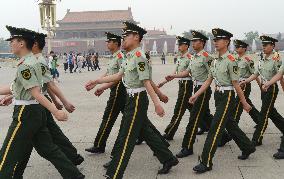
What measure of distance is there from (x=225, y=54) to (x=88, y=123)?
145 inches

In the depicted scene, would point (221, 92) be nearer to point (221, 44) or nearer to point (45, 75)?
point (221, 44)

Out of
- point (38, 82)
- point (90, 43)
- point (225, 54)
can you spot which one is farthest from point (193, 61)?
point (90, 43)

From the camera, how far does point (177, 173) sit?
14.6 feet

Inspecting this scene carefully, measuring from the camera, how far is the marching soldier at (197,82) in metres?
5.06

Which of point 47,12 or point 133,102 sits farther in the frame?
point 47,12

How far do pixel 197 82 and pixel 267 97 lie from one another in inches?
39.6

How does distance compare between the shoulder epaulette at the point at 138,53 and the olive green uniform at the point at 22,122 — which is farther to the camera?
the shoulder epaulette at the point at 138,53

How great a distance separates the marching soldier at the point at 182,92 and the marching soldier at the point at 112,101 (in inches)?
30.9

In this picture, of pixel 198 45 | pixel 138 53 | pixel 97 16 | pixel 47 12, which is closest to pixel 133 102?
pixel 138 53

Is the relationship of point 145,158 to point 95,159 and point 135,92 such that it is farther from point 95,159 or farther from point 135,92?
point 135,92

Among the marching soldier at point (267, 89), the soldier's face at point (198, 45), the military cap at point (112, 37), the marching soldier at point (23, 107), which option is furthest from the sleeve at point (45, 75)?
the marching soldier at point (267, 89)

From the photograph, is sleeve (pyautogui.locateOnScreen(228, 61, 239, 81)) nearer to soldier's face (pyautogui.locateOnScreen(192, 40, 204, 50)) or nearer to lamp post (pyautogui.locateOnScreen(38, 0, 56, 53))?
soldier's face (pyautogui.locateOnScreen(192, 40, 204, 50))

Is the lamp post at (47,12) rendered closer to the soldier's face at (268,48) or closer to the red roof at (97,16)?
the soldier's face at (268,48)

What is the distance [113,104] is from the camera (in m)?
5.16
